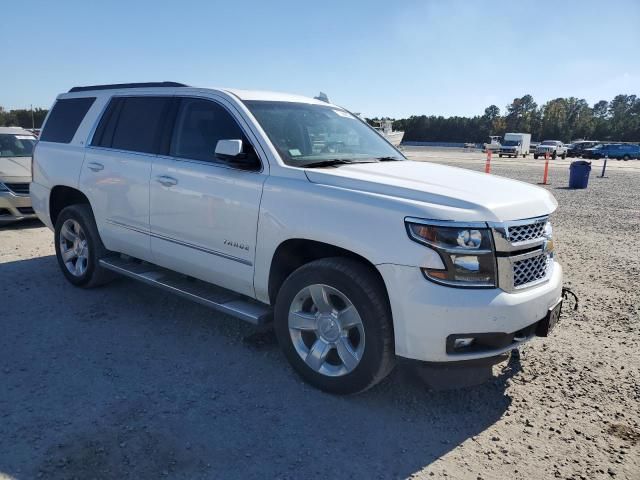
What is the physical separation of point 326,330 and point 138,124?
9.11ft

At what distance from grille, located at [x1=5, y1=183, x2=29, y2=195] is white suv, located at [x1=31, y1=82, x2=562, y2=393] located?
381 cm

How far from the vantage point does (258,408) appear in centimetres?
331

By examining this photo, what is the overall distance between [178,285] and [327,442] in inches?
79.9

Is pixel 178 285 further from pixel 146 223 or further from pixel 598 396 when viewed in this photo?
pixel 598 396

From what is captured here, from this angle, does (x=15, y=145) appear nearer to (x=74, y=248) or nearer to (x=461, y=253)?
(x=74, y=248)

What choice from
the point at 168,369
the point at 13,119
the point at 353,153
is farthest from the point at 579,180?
the point at 13,119

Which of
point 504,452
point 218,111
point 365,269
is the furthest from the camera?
point 218,111

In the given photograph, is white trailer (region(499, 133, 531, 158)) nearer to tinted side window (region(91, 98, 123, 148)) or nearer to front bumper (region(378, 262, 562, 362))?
tinted side window (region(91, 98, 123, 148))

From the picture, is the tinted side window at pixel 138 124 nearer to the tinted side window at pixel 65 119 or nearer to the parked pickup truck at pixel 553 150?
the tinted side window at pixel 65 119

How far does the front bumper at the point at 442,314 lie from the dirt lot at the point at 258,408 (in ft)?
1.73

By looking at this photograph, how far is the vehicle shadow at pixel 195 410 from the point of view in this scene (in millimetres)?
2762

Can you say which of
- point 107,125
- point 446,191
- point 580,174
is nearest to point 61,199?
point 107,125

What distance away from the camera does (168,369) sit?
3797 mm

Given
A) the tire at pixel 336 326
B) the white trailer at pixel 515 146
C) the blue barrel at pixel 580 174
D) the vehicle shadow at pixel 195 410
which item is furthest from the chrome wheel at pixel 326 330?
the white trailer at pixel 515 146
